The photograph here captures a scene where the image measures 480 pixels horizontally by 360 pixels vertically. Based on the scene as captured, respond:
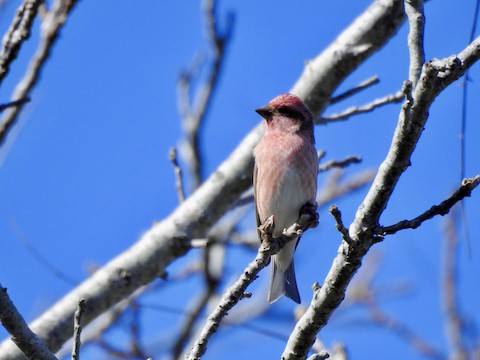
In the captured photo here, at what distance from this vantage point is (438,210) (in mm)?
2668

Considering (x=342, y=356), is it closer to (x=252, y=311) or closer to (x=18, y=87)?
(x=18, y=87)

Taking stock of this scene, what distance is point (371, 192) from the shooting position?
2.69m

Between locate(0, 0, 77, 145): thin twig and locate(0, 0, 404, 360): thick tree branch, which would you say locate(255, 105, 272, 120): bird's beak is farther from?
locate(0, 0, 77, 145): thin twig

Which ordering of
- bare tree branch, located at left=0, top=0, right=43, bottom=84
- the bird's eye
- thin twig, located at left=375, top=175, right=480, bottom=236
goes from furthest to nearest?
the bird's eye, bare tree branch, located at left=0, top=0, right=43, bottom=84, thin twig, located at left=375, top=175, right=480, bottom=236

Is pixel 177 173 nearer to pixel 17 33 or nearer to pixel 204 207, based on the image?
pixel 204 207

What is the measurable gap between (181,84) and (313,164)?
1866 mm

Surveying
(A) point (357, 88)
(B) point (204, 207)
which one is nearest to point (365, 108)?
(A) point (357, 88)

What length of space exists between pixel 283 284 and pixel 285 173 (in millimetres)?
685

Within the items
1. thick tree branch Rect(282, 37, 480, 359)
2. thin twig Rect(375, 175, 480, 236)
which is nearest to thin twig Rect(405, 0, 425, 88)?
thick tree branch Rect(282, 37, 480, 359)

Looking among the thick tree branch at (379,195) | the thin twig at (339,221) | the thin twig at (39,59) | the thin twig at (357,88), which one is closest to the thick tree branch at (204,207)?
the thin twig at (357,88)

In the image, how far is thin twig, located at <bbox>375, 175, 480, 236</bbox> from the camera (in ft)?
8.49

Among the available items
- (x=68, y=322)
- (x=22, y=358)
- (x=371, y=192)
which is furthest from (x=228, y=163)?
(x=371, y=192)

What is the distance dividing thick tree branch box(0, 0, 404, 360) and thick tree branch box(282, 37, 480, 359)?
1.72 m

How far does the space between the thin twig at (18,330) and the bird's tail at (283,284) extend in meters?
2.07
